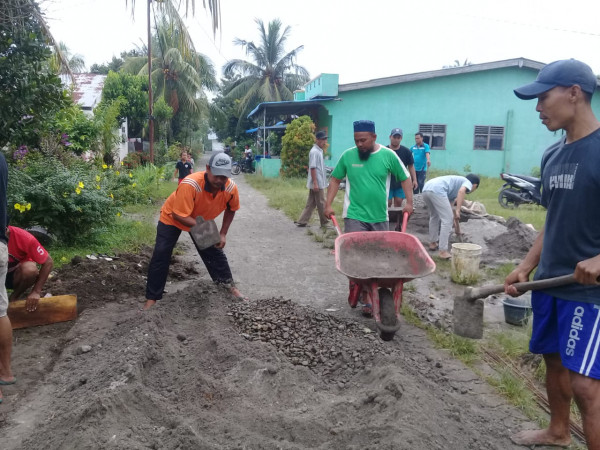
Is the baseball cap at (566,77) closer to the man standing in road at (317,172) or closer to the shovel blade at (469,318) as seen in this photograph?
the shovel blade at (469,318)

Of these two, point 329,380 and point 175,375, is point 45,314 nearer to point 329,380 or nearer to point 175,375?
point 175,375

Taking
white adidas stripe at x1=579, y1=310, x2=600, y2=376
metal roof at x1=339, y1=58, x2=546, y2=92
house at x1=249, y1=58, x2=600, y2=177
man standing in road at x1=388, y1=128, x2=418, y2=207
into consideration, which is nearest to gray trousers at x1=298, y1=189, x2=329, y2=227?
man standing in road at x1=388, y1=128, x2=418, y2=207

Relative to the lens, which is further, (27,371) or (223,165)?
(223,165)

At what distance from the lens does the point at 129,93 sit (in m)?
22.7

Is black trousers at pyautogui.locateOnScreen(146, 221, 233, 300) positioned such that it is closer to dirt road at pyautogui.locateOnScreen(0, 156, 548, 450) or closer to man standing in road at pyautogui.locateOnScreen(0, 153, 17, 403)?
dirt road at pyautogui.locateOnScreen(0, 156, 548, 450)

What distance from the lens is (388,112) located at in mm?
19734

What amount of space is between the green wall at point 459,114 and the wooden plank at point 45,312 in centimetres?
1608

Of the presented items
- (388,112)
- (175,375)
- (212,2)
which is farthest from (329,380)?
(388,112)

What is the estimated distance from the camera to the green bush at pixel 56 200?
6.59 m

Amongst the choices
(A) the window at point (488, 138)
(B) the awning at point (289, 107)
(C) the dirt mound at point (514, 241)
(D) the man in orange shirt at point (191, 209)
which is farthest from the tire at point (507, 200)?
(D) the man in orange shirt at point (191, 209)

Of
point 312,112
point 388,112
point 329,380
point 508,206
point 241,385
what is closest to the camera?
point 241,385

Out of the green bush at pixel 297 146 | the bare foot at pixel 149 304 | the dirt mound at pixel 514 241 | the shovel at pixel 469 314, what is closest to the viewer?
the shovel at pixel 469 314

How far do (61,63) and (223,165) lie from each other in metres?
2.73

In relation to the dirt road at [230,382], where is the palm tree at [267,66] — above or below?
above
